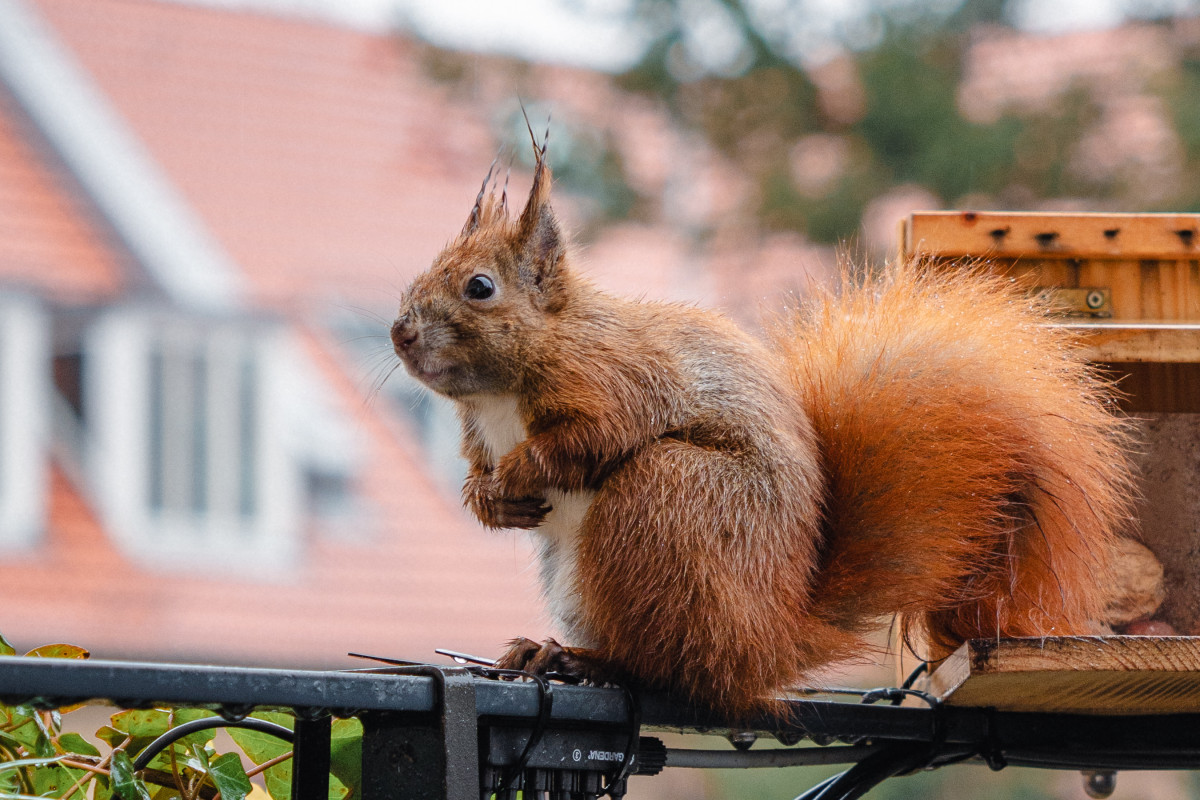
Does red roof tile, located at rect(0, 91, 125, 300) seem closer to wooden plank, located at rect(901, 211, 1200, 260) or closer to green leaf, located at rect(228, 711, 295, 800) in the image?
wooden plank, located at rect(901, 211, 1200, 260)

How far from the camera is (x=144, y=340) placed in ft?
13.8

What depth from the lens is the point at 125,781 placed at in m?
0.63

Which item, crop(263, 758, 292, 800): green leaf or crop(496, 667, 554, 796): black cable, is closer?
crop(496, 667, 554, 796): black cable

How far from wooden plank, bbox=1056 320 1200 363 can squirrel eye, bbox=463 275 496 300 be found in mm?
402

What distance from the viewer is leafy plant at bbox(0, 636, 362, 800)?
0.66 m

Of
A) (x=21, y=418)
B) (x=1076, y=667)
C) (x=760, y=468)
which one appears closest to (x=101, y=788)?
(x=760, y=468)

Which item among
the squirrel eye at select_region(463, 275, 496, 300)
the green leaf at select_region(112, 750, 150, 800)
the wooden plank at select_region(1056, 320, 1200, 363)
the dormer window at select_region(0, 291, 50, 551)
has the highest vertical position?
the dormer window at select_region(0, 291, 50, 551)

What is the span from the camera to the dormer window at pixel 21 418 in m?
4.09

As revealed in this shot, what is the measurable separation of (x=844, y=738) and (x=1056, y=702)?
185 mm

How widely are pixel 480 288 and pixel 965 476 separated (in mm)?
344

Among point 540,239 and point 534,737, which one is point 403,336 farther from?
point 534,737

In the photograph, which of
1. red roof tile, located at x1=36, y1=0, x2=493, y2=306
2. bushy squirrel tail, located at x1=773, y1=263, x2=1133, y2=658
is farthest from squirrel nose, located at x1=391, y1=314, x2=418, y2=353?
red roof tile, located at x1=36, y1=0, x2=493, y2=306

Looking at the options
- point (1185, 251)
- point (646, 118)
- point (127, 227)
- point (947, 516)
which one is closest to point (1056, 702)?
point (947, 516)

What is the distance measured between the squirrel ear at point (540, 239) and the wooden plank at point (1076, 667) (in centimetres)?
37
